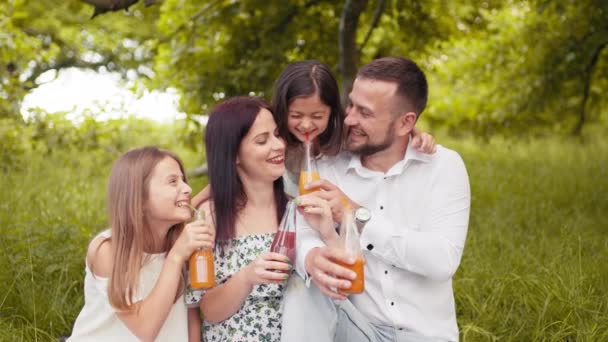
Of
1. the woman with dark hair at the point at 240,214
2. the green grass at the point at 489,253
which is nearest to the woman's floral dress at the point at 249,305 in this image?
the woman with dark hair at the point at 240,214

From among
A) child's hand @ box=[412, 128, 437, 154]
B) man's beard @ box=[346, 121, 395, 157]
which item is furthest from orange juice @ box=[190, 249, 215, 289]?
child's hand @ box=[412, 128, 437, 154]

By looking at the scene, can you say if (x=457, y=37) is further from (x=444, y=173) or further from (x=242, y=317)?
(x=242, y=317)

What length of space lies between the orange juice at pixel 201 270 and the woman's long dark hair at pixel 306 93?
92cm

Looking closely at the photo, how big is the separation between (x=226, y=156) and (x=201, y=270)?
0.55m

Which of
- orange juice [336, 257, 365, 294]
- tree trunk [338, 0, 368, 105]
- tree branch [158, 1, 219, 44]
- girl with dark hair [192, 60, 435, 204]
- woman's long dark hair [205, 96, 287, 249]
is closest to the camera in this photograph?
orange juice [336, 257, 365, 294]

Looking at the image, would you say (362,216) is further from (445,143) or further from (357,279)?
(445,143)

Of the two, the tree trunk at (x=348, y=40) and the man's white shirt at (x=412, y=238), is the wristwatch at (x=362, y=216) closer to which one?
the man's white shirt at (x=412, y=238)

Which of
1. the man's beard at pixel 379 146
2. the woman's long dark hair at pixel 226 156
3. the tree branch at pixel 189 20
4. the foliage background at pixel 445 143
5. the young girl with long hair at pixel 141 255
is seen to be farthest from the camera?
the tree branch at pixel 189 20

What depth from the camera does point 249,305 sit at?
254 cm

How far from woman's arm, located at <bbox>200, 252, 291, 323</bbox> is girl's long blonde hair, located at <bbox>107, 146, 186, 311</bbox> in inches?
12.4

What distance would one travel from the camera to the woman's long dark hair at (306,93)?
298 centimetres

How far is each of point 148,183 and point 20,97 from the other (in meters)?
4.23

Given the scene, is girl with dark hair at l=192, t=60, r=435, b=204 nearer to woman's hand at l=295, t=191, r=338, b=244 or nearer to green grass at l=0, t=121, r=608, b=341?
A: woman's hand at l=295, t=191, r=338, b=244

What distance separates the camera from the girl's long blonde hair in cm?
229
